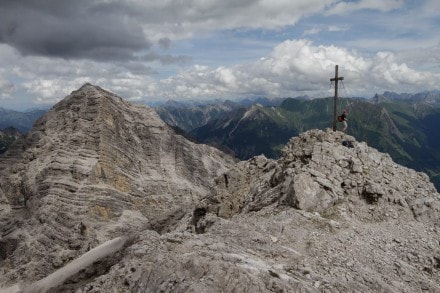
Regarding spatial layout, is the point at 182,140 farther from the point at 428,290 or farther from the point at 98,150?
the point at 428,290

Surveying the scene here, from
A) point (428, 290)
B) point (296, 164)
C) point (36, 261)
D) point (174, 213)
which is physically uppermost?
point (296, 164)

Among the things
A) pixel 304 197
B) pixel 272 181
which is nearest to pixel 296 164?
pixel 272 181

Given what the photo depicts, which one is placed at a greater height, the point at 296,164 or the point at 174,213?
the point at 296,164

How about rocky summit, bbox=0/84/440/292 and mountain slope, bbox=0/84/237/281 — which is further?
mountain slope, bbox=0/84/237/281

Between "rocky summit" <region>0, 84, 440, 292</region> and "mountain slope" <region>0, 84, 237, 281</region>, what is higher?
"rocky summit" <region>0, 84, 440, 292</region>

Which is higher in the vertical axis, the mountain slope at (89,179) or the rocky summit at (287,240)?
the rocky summit at (287,240)

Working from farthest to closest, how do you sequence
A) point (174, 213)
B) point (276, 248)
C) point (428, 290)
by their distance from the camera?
point (174, 213) < point (276, 248) < point (428, 290)

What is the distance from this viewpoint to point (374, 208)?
115ft

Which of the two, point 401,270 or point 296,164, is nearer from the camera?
point 401,270

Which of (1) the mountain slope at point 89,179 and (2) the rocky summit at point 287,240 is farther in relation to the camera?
(1) the mountain slope at point 89,179

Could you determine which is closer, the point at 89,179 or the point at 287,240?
the point at 287,240

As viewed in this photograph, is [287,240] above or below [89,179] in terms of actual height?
above

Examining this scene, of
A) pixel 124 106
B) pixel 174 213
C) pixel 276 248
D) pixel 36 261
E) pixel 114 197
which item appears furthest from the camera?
pixel 124 106

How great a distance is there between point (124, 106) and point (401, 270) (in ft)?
450
